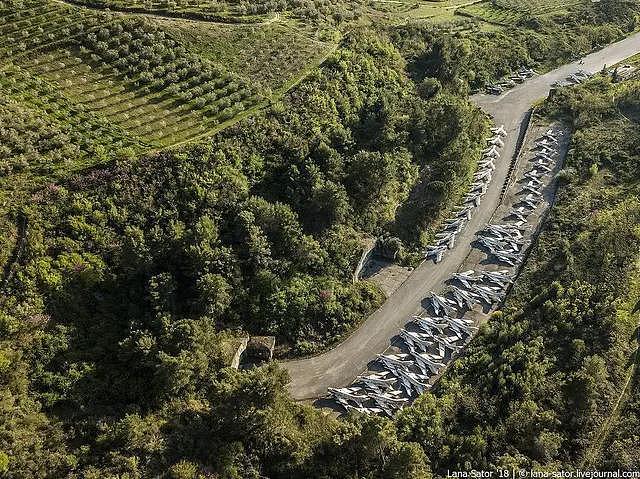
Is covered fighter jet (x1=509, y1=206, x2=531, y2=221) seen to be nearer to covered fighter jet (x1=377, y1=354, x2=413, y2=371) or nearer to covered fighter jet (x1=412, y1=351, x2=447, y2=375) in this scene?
covered fighter jet (x1=412, y1=351, x2=447, y2=375)

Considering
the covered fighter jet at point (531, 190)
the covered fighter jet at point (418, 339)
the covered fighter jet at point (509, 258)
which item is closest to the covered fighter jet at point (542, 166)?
the covered fighter jet at point (531, 190)

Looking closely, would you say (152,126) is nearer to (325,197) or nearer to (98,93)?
(98,93)

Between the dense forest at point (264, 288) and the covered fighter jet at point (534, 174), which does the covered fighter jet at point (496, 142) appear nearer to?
the dense forest at point (264, 288)

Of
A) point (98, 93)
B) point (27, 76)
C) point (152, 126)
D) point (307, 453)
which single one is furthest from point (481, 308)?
point (27, 76)

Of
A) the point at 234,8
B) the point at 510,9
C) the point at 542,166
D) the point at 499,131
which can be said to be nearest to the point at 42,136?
the point at 234,8

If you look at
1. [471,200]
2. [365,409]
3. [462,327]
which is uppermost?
[471,200]

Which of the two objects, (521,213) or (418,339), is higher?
(521,213)

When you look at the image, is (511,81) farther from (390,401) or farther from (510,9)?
(390,401)
